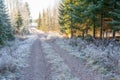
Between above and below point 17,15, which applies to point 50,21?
below

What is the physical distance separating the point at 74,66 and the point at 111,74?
2.95 m

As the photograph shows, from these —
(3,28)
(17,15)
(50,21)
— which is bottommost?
(50,21)

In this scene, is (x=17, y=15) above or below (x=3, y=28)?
above

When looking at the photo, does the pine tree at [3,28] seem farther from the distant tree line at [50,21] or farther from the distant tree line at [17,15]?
the distant tree line at [50,21]

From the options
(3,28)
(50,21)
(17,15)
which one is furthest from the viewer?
(50,21)

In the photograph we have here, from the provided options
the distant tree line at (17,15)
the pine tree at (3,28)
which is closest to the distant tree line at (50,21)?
the distant tree line at (17,15)

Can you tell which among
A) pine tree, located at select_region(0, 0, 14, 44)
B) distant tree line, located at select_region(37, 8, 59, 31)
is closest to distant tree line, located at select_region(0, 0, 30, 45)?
distant tree line, located at select_region(37, 8, 59, 31)

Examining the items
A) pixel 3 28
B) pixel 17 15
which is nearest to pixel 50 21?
pixel 17 15

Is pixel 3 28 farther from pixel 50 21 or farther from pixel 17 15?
pixel 50 21

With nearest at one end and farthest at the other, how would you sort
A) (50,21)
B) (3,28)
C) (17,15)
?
(3,28) → (17,15) → (50,21)

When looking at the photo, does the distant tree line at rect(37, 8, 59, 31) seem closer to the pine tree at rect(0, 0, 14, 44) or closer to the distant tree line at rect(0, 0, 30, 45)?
the distant tree line at rect(0, 0, 30, 45)

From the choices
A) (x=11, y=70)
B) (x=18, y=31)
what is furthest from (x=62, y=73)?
(x=18, y=31)

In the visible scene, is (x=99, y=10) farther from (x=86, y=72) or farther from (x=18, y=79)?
(x=18, y=79)

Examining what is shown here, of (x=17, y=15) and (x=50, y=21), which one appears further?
(x=50, y=21)
